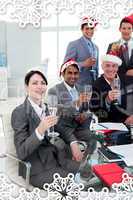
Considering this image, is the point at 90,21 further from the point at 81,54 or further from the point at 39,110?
the point at 39,110

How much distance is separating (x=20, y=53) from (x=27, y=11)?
0.13 metres

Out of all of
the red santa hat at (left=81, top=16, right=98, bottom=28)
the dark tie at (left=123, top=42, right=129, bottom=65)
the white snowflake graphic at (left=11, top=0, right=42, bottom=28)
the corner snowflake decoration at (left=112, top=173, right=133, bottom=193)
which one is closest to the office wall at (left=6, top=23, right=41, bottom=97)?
the white snowflake graphic at (left=11, top=0, right=42, bottom=28)

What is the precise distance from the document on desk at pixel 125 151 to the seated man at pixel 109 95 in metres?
0.09

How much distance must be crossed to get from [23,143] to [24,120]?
0.07m

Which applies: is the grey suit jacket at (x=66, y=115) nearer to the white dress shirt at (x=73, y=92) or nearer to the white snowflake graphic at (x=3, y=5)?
the white dress shirt at (x=73, y=92)

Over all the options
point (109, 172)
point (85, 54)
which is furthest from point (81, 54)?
point (109, 172)

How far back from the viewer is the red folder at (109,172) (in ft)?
3.09

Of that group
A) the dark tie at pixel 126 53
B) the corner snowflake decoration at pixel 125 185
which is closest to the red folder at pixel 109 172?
the corner snowflake decoration at pixel 125 185

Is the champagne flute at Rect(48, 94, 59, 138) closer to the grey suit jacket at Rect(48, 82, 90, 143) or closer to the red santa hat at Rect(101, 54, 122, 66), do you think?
the grey suit jacket at Rect(48, 82, 90, 143)

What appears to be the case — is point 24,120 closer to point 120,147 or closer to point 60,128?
point 60,128

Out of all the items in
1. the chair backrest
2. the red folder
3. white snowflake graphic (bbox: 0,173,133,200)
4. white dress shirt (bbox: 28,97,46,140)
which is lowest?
white snowflake graphic (bbox: 0,173,133,200)

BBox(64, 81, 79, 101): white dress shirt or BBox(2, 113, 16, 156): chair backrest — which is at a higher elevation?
BBox(64, 81, 79, 101): white dress shirt

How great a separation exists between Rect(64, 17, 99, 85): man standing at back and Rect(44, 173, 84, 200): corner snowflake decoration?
1.00 feet

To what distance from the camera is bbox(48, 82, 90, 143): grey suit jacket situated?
0.96 metres
